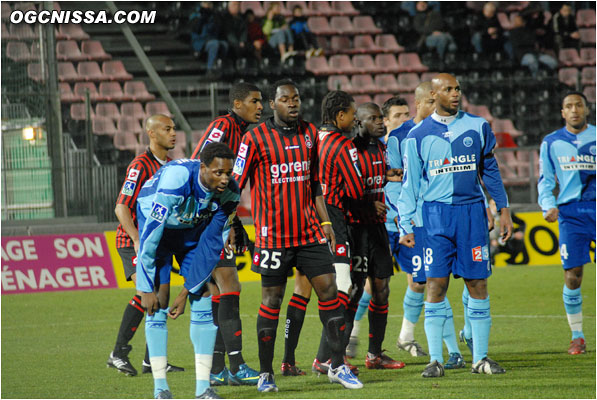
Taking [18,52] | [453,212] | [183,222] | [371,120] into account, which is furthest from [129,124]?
[183,222]

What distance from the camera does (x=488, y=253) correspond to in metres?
6.76

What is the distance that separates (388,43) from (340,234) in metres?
15.8

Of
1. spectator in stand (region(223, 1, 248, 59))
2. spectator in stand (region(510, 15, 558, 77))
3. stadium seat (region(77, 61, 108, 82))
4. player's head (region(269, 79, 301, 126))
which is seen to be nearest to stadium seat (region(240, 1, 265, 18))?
spectator in stand (region(223, 1, 248, 59))

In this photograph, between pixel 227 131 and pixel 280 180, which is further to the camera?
pixel 227 131

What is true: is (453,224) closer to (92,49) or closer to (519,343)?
(519,343)

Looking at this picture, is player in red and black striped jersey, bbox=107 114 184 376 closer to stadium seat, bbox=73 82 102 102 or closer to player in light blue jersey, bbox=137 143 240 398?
player in light blue jersey, bbox=137 143 240 398

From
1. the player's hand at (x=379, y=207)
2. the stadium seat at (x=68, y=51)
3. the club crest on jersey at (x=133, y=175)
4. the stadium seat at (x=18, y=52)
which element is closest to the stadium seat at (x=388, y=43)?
the stadium seat at (x=68, y=51)

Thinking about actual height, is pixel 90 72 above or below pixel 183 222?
above

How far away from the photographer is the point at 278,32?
2047 cm

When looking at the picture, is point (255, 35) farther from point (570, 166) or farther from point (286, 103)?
point (286, 103)

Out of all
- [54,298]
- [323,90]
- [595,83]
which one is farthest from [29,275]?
[595,83]

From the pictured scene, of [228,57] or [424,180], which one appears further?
[228,57]

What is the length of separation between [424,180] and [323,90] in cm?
1091

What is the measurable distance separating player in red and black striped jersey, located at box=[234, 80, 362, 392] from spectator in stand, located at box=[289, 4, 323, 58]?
47.6 feet
